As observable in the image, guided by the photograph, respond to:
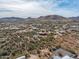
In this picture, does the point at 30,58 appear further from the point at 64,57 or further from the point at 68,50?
the point at 68,50

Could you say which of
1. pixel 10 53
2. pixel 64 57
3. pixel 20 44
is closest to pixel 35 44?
pixel 20 44

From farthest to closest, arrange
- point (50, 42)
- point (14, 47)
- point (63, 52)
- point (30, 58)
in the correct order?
1. point (50, 42)
2. point (14, 47)
3. point (63, 52)
4. point (30, 58)

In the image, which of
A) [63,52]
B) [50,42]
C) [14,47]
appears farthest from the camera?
[50,42]

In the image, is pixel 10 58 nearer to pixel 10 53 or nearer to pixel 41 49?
pixel 10 53

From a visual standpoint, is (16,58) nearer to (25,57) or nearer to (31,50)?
(25,57)

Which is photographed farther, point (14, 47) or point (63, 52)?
point (14, 47)

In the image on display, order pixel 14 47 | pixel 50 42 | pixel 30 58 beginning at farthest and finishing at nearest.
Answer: pixel 50 42, pixel 14 47, pixel 30 58

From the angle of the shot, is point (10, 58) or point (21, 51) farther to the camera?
point (21, 51)

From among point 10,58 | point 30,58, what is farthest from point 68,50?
point 10,58
